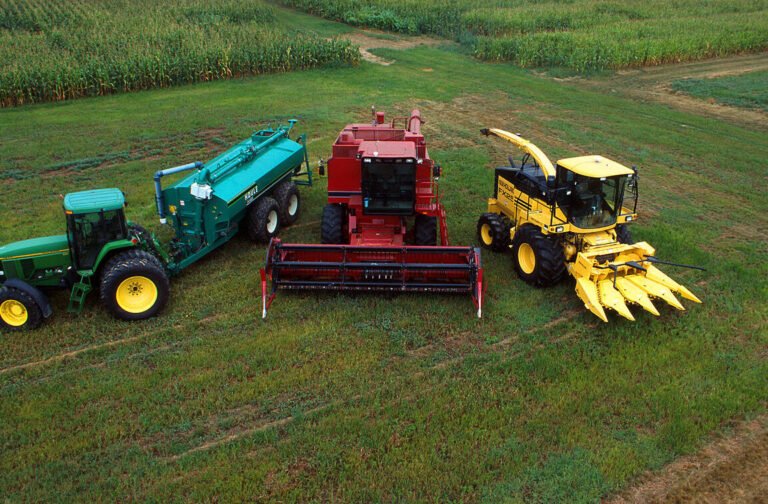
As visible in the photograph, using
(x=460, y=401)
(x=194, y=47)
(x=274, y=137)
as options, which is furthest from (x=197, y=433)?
(x=194, y=47)

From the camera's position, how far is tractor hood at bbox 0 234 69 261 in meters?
8.77

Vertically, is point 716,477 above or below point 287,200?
below

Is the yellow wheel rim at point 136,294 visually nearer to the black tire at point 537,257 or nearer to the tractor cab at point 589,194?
the black tire at point 537,257

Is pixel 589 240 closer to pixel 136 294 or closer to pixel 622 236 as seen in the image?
pixel 622 236

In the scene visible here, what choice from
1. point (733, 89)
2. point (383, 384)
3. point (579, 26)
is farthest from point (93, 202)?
point (579, 26)

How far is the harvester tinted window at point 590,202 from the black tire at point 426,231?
226 cm

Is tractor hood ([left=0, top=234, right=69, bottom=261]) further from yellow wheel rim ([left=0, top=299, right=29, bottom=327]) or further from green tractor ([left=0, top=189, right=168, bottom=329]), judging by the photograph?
yellow wheel rim ([left=0, top=299, right=29, bottom=327])

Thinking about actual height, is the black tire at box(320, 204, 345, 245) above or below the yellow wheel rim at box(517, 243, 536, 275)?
above

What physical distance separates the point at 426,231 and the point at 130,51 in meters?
18.1

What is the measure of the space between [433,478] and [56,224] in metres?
9.81

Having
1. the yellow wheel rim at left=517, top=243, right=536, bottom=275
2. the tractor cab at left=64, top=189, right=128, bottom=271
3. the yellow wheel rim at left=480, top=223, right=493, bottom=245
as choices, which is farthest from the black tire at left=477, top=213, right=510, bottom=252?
the tractor cab at left=64, top=189, right=128, bottom=271

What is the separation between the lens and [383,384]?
7688 mm

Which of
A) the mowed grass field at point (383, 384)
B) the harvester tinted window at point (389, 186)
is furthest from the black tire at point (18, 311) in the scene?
the harvester tinted window at point (389, 186)

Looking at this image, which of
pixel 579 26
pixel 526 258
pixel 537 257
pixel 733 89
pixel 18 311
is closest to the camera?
pixel 18 311
